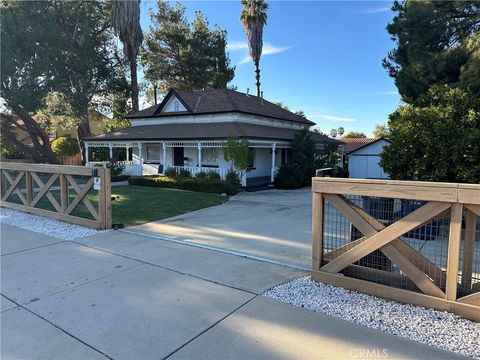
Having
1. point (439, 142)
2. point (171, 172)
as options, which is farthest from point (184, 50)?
point (439, 142)

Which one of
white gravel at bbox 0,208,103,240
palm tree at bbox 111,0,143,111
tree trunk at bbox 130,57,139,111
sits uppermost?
palm tree at bbox 111,0,143,111

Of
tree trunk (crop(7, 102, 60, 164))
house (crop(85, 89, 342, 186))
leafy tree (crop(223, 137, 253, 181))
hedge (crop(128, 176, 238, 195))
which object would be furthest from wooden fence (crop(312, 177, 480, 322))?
tree trunk (crop(7, 102, 60, 164))

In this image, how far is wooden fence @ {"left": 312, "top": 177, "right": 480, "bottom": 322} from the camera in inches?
131

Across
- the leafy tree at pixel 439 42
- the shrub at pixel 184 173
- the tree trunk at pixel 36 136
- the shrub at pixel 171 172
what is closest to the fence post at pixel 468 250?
the leafy tree at pixel 439 42

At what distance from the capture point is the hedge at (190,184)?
15443mm

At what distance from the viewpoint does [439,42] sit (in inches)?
432

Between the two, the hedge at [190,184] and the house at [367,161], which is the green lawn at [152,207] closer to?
the hedge at [190,184]

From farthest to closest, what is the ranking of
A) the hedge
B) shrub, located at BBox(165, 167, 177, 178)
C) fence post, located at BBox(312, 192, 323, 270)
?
shrub, located at BBox(165, 167, 177, 178) < the hedge < fence post, located at BBox(312, 192, 323, 270)

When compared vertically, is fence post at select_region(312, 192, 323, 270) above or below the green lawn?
above

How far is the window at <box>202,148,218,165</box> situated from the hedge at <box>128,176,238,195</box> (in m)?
3.61

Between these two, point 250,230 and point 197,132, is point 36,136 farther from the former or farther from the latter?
point 250,230

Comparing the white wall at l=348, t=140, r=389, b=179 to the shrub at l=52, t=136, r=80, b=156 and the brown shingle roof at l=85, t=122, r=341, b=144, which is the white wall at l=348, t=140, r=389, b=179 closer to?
the brown shingle roof at l=85, t=122, r=341, b=144

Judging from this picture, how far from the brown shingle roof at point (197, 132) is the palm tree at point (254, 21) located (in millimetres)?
10807

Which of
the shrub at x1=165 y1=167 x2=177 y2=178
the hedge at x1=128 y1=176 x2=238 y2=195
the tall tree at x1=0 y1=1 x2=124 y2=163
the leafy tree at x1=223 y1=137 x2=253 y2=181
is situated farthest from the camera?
the tall tree at x1=0 y1=1 x2=124 y2=163
